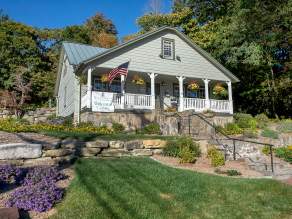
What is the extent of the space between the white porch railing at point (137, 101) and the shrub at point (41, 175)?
1181 centimetres

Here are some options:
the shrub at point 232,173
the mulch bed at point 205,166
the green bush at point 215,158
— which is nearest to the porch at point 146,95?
the mulch bed at point 205,166

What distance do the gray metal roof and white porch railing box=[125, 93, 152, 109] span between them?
4.05 m

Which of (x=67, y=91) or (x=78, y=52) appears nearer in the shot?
(x=78, y=52)

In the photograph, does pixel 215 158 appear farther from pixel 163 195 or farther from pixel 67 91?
pixel 67 91

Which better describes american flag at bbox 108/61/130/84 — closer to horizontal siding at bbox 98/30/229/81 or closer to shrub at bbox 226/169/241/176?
horizontal siding at bbox 98/30/229/81

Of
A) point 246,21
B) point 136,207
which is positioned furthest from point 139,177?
point 246,21

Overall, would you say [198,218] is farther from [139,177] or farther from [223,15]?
[223,15]

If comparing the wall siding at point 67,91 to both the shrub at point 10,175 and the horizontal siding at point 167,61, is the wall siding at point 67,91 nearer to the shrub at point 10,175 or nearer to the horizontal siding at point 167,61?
the horizontal siding at point 167,61

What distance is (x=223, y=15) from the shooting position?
30.8 meters

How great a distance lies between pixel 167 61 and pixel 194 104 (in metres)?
3.26

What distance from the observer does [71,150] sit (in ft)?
33.2

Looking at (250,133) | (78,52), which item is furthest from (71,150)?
Result: (78,52)

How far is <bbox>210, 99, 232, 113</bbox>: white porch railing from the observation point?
73.7ft

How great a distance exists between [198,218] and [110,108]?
1252cm
